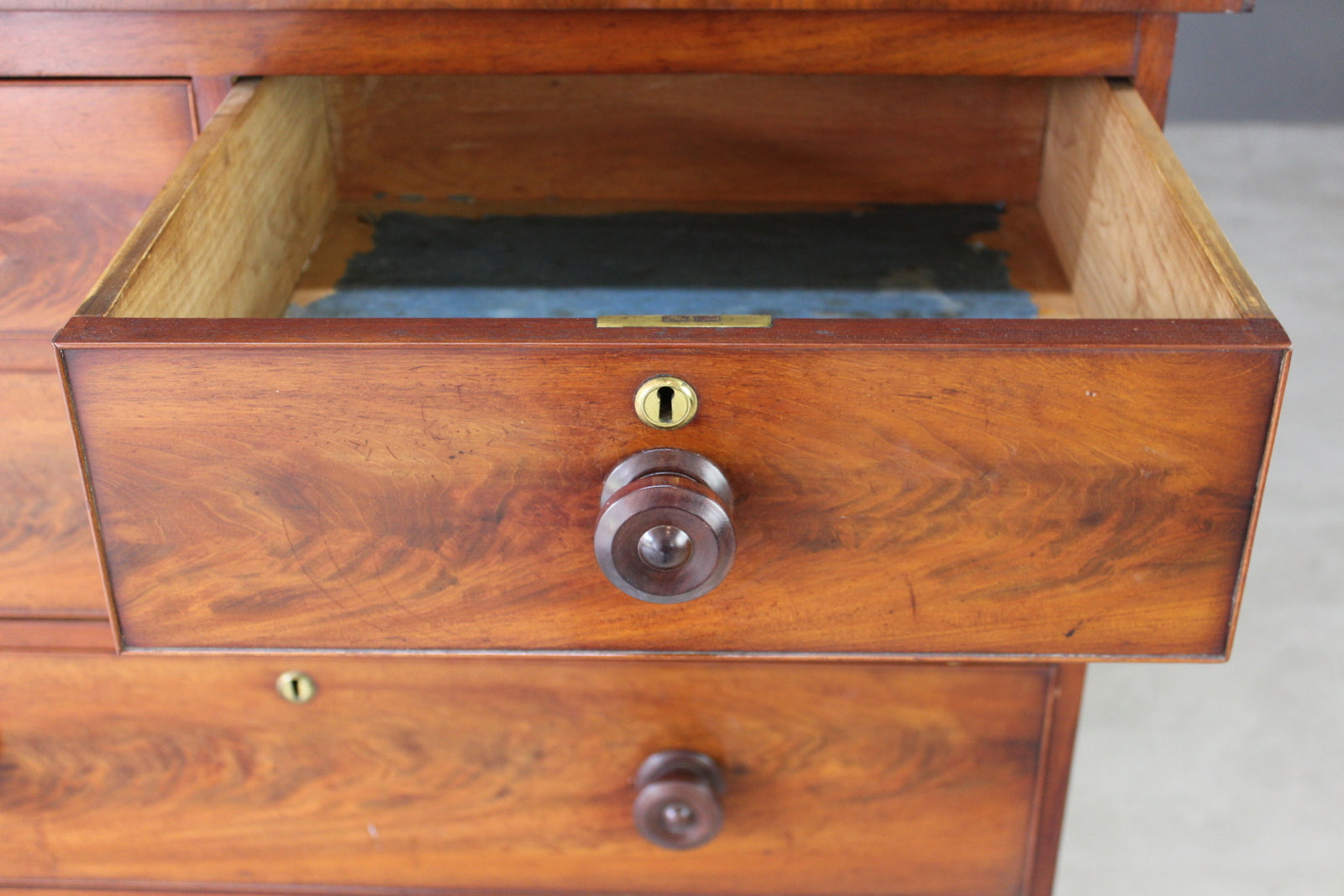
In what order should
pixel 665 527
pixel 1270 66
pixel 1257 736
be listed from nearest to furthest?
pixel 665 527
pixel 1257 736
pixel 1270 66

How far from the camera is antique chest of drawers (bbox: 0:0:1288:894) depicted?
0.48m

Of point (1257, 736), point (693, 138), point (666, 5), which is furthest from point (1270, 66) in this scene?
point (666, 5)

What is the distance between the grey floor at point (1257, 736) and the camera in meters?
1.13

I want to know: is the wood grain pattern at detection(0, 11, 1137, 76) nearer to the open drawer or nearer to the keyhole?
the open drawer

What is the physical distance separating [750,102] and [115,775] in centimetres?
57

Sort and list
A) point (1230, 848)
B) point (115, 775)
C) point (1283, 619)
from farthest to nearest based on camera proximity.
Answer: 1. point (1283, 619)
2. point (1230, 848)
3. point (115, 775)

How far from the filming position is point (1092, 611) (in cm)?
53

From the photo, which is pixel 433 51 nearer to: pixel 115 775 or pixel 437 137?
pixel 437 137

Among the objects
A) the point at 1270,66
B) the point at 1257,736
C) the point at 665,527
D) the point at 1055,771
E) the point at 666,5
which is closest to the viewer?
the point at 665,527

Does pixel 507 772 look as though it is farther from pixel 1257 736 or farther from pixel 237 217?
pixel 1257 736

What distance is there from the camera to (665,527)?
0.47 metres

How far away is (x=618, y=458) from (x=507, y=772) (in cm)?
35

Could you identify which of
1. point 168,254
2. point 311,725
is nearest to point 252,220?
point 168,254

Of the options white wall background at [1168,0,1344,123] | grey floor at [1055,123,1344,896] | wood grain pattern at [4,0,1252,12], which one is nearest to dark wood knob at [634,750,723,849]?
wood grain pattern at [4,0,1252,12]
